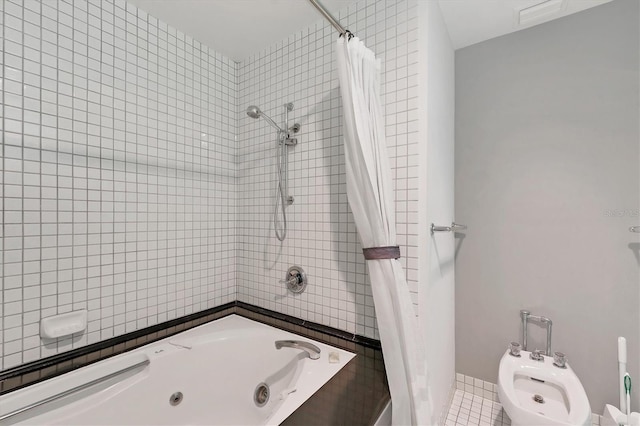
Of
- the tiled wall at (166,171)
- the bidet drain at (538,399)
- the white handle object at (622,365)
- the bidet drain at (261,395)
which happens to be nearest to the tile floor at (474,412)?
the bidet drain at (538,399)

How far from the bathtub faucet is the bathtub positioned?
18mm

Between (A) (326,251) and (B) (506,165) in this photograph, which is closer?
(A) (326,251)

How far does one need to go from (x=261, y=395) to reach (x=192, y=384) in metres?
0.34

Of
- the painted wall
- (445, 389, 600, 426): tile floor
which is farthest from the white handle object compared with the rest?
the painted wall

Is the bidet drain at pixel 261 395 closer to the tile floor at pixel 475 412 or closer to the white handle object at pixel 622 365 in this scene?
the tile floor at pixel 475 412

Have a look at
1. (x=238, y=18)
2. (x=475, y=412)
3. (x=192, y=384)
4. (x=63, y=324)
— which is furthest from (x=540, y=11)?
(x=63, y=324)

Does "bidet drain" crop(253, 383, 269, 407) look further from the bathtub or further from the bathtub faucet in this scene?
the bathtub faucet

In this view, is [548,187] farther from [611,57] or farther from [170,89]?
[170,89]

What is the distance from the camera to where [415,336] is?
1.06 metres

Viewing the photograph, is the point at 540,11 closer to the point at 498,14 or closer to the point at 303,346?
the point at 498,14

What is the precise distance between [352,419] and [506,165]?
168 centimetres

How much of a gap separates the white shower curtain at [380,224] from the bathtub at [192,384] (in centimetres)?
28

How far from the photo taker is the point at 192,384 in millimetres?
1299

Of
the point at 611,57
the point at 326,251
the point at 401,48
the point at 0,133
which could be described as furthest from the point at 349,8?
the point at 0,133
